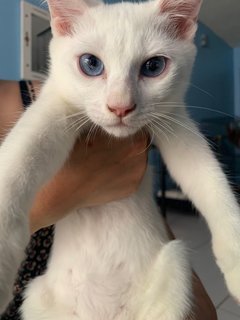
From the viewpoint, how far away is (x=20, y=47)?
1772mm

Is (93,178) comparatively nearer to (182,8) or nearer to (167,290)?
(167,290)

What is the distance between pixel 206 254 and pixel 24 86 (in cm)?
149

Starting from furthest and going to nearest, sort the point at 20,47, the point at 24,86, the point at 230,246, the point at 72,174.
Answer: the point at 20,47
the point at 24,86
the point at 72,174
the point at 230,246

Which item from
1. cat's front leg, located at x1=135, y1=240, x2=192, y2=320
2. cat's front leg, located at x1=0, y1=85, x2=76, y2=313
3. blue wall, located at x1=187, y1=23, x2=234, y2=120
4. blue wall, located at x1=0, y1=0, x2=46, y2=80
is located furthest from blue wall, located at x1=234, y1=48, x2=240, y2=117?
cat's front leg, located at x1=0, y1=85, x2=76, y2=313

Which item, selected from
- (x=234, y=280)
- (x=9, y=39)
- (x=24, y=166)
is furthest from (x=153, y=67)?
(x=9, y=39)

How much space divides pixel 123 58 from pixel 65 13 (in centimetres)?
18

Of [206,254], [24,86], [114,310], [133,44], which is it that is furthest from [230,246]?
[206,254]

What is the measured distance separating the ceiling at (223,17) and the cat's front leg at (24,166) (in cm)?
302

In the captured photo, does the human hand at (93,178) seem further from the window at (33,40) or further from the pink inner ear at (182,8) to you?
the window at (33,40)

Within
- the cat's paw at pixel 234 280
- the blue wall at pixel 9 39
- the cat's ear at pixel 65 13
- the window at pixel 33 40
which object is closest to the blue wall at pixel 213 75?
the window at pixel 33 40

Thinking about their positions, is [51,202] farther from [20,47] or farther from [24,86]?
[20,47]

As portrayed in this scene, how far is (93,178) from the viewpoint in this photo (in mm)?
682

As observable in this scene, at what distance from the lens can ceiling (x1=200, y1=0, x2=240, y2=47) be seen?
10.0 feet

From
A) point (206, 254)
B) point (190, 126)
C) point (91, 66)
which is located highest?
point (91, 66)
